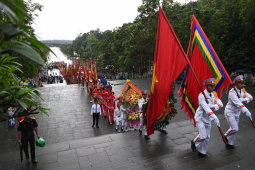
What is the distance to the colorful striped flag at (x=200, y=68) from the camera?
500 centimetres

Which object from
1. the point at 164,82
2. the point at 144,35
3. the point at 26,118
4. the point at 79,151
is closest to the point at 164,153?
the point at 164,82

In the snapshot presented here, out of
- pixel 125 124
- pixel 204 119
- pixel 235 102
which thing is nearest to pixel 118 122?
pixel 125 124

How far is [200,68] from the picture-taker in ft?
17.7

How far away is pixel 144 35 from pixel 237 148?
1833 centimetres

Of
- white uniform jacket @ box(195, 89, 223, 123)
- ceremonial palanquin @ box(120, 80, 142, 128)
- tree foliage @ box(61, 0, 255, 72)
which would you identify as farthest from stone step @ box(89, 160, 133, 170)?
tree foliage @ box(61, 0, 255, 72)

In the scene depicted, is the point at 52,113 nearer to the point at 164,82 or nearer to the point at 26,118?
the point at 26,118

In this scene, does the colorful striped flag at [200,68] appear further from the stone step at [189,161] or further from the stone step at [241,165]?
the stone step at [241,165]

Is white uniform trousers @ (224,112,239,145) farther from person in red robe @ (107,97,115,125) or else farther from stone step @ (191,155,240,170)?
person in red robe @ (107,97,115,125)

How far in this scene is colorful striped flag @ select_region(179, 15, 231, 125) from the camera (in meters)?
5.00

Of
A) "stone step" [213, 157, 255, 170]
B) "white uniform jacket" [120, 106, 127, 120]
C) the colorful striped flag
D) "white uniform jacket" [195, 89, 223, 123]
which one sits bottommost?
"stone step" [213, 157, 255, 170]

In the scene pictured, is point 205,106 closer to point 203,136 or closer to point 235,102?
point 203,136

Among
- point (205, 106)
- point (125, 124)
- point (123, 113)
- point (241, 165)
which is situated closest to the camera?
point (241, 165)

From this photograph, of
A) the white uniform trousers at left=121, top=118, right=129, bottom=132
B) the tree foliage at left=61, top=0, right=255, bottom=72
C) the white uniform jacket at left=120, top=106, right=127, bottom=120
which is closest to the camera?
the white uniform jacket at left=120, top=106, right=127, bottom=120

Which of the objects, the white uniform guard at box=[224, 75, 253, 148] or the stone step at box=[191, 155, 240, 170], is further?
the white uniform guard at box=[224, 75, 253, 148]
